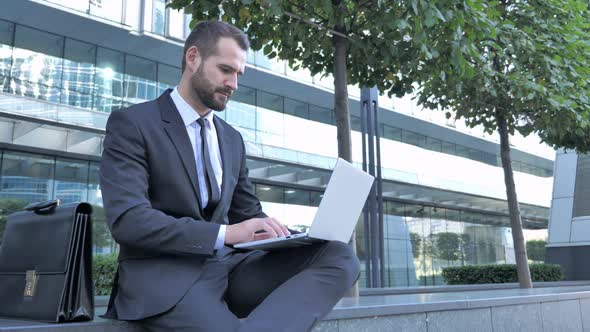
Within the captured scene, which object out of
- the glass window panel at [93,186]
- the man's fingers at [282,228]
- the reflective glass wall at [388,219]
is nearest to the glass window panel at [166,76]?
the glass window panel at [93,186]

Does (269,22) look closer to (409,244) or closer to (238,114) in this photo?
(238,114)

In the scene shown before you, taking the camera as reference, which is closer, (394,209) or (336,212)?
(336,212)

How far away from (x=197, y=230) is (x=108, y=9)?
1492 cm

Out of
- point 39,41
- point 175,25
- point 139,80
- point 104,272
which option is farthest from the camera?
point 139,80

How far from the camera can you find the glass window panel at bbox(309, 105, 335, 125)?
2333 cm

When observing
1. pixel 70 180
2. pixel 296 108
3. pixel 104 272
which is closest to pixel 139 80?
pixel 70 180

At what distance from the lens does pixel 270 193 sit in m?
21.4

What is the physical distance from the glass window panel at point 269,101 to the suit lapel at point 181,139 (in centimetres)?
1860

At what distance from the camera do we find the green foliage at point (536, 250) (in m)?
33.0

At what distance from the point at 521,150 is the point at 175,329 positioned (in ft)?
108

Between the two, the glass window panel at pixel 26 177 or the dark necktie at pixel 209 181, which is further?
the glass window panel at pixel 26 177

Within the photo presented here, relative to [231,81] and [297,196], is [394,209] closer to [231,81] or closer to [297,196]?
[297,196]

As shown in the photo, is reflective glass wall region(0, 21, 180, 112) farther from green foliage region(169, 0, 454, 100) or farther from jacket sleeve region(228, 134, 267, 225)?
jacket sleeve region(228, 134, 267, 225)

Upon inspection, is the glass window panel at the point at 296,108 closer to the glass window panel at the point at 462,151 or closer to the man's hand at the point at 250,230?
the glass window panel at the point at 462,151
